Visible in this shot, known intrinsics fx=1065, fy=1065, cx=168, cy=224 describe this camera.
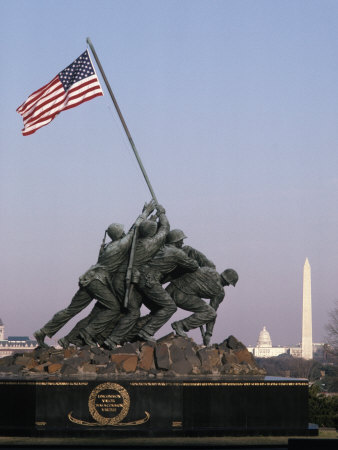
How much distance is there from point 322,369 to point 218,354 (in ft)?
194

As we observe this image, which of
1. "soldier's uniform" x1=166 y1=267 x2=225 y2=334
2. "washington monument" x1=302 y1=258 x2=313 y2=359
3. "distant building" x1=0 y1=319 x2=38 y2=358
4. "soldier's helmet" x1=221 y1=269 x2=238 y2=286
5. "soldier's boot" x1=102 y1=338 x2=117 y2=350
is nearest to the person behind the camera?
"soldier's boot" x1=102 y1=338 x2=117 y2=350

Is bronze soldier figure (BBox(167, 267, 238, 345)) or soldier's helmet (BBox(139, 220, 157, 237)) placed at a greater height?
soldier's helmet (BBox(139, 220, 157, 237))

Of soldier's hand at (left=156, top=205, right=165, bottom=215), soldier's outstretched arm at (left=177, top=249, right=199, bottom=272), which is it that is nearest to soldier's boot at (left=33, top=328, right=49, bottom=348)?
soldier's outstretched arm at (left=177, top=249, right=199, bottom=272)

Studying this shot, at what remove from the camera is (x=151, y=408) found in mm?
19797

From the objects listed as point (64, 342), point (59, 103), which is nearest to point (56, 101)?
point (59, 103)

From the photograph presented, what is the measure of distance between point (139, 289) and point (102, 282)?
2.55ft

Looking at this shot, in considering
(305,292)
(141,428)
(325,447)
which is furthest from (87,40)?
(305,292)

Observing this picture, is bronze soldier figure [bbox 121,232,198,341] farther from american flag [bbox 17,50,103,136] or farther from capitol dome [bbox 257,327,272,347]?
capitol dome [bbox 257,327,272,347]

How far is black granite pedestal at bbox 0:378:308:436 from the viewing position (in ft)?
64.7

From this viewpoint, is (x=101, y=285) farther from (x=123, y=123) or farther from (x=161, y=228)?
(x=123, y=123)

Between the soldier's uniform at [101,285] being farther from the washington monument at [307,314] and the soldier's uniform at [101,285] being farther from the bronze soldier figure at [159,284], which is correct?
the washington monument at [307,314]

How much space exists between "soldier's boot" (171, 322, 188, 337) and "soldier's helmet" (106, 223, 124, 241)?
221 centimetres

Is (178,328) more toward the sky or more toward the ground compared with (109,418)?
more toward the sky

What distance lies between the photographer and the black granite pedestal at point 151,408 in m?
19.7
